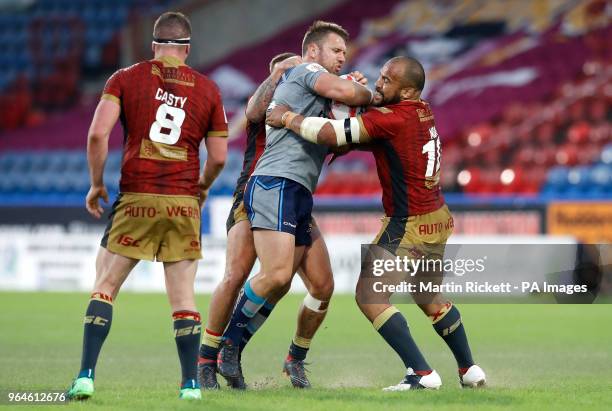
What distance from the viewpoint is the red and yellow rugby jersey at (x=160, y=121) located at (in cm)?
653

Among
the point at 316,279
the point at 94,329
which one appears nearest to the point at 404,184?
the point at 316,279

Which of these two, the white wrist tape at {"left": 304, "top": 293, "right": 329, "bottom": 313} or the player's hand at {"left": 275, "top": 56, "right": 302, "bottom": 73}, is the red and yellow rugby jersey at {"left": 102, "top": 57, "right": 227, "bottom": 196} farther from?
the white wrist tape at {"left": 304, "top": 293, "right": 329, "bottom": 313}

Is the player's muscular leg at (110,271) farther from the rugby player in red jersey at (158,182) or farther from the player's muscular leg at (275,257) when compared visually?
the player's muscular leg at (275,257)

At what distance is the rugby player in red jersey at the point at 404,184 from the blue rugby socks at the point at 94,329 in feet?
5.35

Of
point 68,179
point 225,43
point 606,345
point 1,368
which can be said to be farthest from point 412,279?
point 225,43

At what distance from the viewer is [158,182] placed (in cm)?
657

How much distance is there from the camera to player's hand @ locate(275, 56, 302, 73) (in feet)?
24.5

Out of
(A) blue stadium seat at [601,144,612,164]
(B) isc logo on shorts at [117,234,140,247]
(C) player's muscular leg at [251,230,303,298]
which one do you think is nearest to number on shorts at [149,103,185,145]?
(B) isc logo on shorts at [117,234,140,247]

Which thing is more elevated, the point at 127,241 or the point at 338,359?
the point at 127,241

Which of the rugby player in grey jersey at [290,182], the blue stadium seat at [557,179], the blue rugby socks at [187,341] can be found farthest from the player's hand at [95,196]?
the blue stadium seat at [557,179]

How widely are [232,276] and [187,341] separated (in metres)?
1.06

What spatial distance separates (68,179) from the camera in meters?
23.7

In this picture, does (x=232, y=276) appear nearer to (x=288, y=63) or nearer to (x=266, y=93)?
(x=266, y=93)

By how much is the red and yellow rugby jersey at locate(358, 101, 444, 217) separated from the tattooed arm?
2.43 ft
